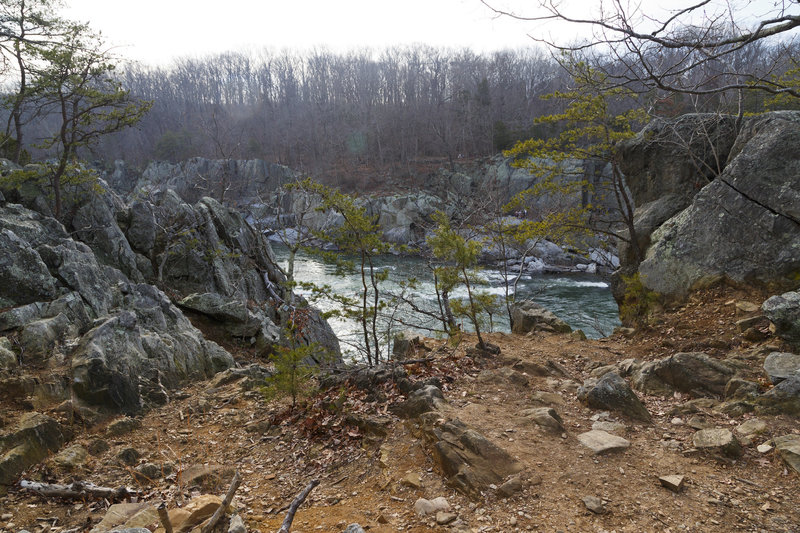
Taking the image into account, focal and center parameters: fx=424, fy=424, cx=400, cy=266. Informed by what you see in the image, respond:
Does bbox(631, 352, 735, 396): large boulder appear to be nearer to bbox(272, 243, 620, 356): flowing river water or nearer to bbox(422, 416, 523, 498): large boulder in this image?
bbox(422, 416, 523, 498): large boulder

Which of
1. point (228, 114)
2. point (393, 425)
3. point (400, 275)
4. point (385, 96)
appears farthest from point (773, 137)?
point (228, 114)

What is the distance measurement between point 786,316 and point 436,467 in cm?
556

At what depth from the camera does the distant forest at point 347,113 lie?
60.5 meters

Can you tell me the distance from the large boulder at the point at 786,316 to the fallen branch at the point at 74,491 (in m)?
8.38

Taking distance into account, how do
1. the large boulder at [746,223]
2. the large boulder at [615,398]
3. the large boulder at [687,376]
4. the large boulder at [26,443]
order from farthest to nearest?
the large boulder at [746,223]
the large boulder at [687,376]
the large boulder at [615,398]
the large boulder at [26,443]

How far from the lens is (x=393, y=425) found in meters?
5.13

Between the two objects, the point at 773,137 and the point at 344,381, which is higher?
the point at 773,137

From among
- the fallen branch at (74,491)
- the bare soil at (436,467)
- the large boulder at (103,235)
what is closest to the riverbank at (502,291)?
the large boulder at (103,235)

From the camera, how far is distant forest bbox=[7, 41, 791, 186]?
60531mm

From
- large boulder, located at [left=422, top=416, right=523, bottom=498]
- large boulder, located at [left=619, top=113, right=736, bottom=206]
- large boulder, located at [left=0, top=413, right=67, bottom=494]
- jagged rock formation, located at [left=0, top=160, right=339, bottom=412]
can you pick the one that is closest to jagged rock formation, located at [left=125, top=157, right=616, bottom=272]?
jagged rock formation, located at [left=0, top=160, right=339, bottom=412]

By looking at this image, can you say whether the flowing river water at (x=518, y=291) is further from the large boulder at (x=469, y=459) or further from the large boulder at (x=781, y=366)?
the large boulder at (x=469, y=459)

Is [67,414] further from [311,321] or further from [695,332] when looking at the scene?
[695,332]

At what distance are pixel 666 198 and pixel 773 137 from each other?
2647 mm

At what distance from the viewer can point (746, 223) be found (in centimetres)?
794
